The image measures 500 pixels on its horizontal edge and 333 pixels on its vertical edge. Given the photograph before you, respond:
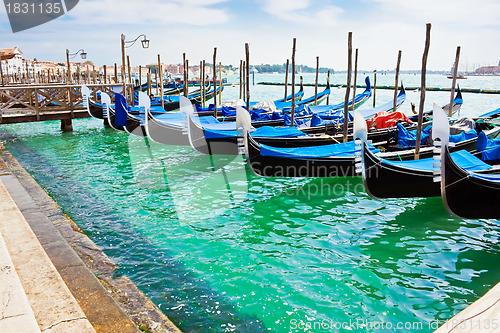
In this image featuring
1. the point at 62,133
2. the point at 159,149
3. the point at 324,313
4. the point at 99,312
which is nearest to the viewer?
the point at 99,312

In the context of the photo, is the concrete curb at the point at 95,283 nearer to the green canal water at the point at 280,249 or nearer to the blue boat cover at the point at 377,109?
the green canal water at the point at 280,249

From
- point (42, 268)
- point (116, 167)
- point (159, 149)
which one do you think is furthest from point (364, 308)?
point (159, 149)

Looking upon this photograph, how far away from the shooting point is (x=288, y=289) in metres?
3.05

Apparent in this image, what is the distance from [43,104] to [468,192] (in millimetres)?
10141

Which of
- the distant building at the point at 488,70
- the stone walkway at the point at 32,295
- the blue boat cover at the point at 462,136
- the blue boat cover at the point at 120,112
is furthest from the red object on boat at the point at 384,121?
the distant building at the point at 488,70

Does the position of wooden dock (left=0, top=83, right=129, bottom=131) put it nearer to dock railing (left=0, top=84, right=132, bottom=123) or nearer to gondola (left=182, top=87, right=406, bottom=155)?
dock railing (left=0, top=84, right=132, bottom=123)

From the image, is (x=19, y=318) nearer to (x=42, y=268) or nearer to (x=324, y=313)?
(x=42, y=268)

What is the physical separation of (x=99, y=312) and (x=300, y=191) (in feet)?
12.5

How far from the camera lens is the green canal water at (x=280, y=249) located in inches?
110

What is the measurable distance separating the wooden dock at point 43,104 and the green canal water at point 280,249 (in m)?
4.19

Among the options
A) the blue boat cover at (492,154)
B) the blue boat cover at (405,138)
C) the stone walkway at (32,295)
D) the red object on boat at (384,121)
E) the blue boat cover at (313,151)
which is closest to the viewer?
the stone walkway at (32,295)

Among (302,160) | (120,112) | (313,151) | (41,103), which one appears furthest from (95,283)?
(41,103)

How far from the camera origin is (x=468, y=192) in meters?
3.76

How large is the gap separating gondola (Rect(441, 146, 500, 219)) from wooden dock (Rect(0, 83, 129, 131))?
9.68 metres
